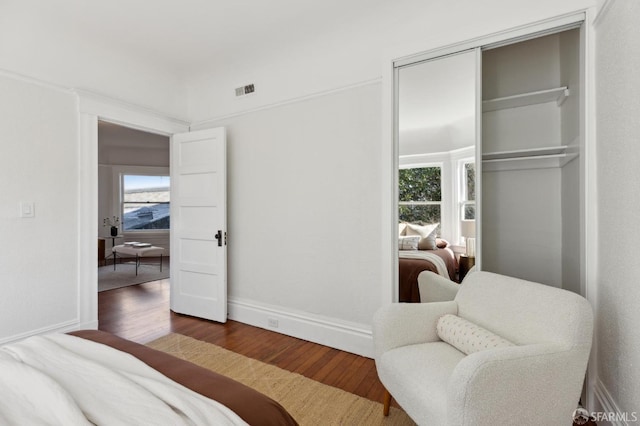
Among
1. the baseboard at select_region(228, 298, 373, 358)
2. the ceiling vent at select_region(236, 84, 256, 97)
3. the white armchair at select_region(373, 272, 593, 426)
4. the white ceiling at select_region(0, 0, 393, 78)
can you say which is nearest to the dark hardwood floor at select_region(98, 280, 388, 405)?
the baseboard at select_region(228, 298, 373, 358)

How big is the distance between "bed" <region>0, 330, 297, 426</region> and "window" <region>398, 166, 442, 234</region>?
5.76ft

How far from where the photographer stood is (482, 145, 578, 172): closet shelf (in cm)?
210

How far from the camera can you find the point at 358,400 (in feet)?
6.74

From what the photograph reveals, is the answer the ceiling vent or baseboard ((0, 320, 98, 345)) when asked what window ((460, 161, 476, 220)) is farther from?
baseboard ((0, 320, 98, 345))

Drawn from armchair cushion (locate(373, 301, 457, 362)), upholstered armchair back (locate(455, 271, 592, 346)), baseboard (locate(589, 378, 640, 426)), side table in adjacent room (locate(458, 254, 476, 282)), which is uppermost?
side table in adjacent room (locate(458, 254, 476, 282))

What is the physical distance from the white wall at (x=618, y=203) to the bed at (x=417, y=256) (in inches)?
34.6

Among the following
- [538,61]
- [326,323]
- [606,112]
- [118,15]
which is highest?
[118,15]

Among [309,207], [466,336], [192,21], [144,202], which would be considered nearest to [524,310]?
[466,336]

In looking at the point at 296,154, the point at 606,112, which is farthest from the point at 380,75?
the point at 606,112

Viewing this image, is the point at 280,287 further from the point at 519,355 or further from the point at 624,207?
the point at 624,207

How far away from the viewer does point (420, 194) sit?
2492mm

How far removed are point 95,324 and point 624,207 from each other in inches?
157

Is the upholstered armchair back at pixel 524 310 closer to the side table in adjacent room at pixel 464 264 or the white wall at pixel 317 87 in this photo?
the side table in adjacent room at pixel 464 264

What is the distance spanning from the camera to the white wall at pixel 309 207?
2.73m
